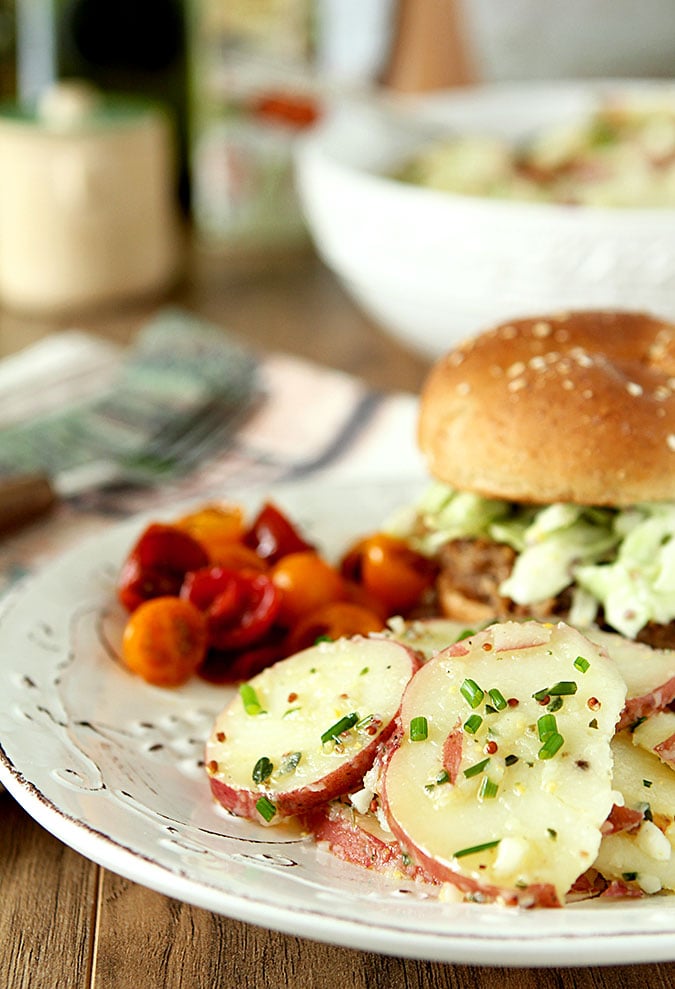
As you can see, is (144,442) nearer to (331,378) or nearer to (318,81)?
(331,378)

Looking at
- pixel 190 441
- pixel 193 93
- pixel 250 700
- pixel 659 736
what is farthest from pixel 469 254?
pixel 193 93

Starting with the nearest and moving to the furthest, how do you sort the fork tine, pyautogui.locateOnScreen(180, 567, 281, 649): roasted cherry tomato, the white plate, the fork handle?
the white plate < pyautogui.locateOnScreen(180, 567, 281, 649): roasted cherry tomato < the fork handle < the fork tine

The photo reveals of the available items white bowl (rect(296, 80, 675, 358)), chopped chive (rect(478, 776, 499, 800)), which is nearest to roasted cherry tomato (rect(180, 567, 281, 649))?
chopped chive (rect(478, 776, 499, 800))

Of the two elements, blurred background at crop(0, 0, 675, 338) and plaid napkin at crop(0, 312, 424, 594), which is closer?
plaid napkin at crop(0, 312, 424, 594)

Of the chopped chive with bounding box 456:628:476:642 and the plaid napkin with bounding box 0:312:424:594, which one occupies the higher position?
the chopped chive with bounding box 456:628:476:642

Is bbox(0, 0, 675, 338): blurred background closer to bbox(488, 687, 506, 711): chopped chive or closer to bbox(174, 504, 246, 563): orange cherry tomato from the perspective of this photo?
bbox(174, 504, 246, 563): orange cherry tomato

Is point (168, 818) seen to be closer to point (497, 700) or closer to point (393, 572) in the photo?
point (497, 700)
